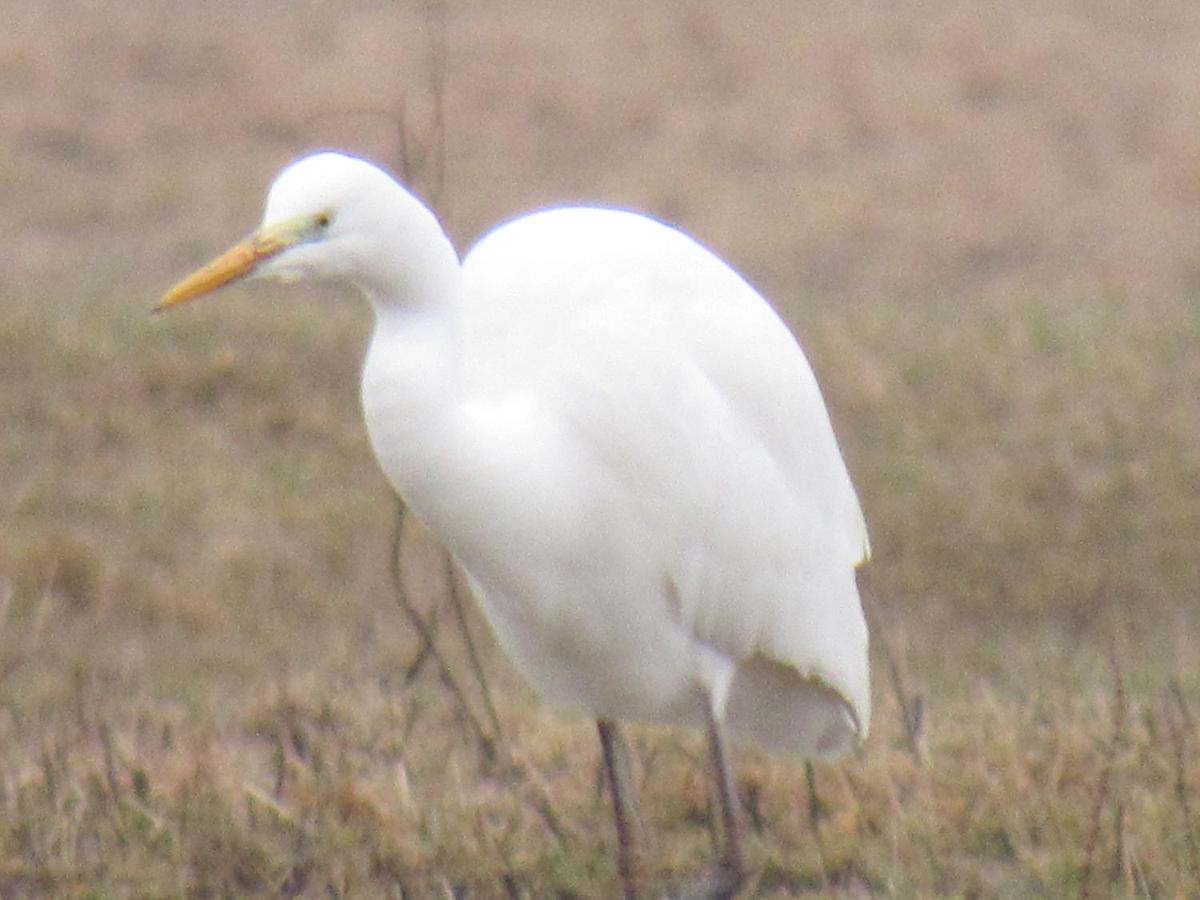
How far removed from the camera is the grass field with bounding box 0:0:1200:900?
3832 mm

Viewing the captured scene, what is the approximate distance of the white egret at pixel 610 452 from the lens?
121 inches

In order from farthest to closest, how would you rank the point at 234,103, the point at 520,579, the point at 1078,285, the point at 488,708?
the point at 234,103 → the point at 1078,285 → the point at 488,708 → the point at 520,579

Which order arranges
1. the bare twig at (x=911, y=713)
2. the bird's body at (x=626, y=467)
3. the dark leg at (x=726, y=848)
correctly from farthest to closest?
the bare twig at (x=911, y=713)
the dark leg at (x=726, y=848)
the bird's body at (x=626, y=467)


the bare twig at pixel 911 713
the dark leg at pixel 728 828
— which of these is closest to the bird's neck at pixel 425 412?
the dark leg at pixel 728 828

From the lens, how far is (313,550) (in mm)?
6816

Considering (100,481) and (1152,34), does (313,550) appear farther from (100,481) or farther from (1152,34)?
(1152,34)

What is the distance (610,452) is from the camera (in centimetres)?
336

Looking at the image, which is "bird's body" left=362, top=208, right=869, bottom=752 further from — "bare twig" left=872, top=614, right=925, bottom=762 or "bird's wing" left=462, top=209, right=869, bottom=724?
"bare twig" left=872, top=614, right=925, bottom=762

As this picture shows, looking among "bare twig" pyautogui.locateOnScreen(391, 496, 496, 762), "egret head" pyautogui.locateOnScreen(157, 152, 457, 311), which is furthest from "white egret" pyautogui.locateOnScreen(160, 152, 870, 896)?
"bare twig" pyautogui.locateOnScreen(391, 496, 496, 762)

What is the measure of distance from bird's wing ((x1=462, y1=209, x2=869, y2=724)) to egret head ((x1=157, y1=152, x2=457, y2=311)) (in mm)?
286

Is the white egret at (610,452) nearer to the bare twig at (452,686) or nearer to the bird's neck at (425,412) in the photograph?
the bird's neck at (425,412)

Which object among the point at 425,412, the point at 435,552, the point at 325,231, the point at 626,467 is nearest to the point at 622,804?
the point at 626,467

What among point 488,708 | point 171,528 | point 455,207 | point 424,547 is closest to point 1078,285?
point 455,207

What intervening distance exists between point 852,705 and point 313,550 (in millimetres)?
3295
